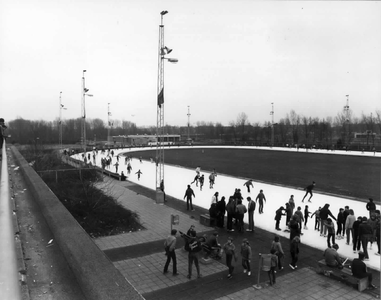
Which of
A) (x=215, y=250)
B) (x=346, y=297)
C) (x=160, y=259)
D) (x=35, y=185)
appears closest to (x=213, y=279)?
(x=215, y=250)

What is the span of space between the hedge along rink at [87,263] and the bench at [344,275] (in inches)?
287

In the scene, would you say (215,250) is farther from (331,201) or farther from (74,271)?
(331,201)

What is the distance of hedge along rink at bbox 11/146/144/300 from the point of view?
14.9 ft

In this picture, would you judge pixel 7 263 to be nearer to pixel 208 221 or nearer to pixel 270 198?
pixel 208 221

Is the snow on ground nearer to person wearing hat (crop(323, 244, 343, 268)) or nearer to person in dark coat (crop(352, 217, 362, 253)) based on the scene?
person in dark coat (crop(352, 217, 362, 253))

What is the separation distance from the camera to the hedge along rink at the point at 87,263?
14.9ft

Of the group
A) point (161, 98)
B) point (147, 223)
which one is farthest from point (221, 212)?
point (161, 98)

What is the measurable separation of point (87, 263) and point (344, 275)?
7887 mm

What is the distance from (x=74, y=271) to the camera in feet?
16.9

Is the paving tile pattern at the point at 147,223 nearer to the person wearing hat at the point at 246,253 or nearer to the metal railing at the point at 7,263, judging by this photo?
the person wearing hat at the point at 246,253

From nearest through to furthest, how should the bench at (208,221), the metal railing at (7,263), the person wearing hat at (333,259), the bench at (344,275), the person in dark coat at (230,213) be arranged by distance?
1. the metal railing at (7,263)
2. the bench at (344,275)
3. the person wearing hat at (333,259)
4. the person in dark coat at (230,213)
5. the bench at (208,221)

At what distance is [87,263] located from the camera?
5.28 m

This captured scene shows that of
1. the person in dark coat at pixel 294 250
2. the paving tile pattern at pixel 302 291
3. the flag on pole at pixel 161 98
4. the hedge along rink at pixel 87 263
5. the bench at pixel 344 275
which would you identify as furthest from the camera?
the flag on pole at pixel 161 98

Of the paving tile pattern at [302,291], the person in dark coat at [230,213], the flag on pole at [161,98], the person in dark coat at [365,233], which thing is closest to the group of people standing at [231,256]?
the paving tile pattern at [302,291]
